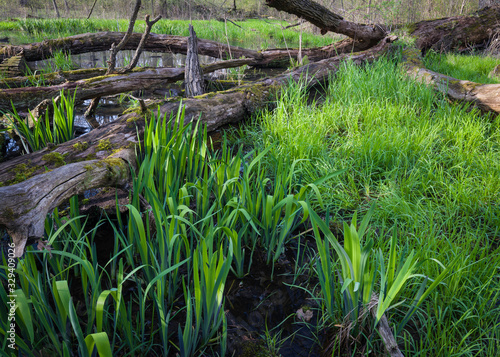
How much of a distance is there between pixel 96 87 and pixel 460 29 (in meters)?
7.33

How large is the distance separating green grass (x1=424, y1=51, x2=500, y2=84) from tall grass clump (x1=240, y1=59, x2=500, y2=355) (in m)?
1.82

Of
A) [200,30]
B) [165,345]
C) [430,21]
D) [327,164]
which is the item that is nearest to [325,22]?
[430,21]

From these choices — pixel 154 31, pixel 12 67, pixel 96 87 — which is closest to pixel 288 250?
pixel 96 87

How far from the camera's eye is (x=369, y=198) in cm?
227

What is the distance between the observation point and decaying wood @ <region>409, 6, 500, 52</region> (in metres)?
Answer: 6.46

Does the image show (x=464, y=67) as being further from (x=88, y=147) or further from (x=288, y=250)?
(x=88, y=147)

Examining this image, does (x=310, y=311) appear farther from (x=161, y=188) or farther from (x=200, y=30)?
(x=200, y=30)

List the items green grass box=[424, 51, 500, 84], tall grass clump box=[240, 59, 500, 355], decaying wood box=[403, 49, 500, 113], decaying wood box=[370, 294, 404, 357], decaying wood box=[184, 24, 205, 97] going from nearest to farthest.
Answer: decaying wood box=[370, 294, 404, 357], tall grass clump box=[240, 59, 500, 355], decaying wood box=[403, 49, 500, 113], decaying wood box=[184, 24, 205, 97], green grass box=[424, 51, 500, 84]

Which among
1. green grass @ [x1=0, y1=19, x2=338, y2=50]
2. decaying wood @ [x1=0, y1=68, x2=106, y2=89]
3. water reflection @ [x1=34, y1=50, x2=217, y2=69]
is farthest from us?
green grass @ [x1=0, y1=19, x2=338, y2=50]

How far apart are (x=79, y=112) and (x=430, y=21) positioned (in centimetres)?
711

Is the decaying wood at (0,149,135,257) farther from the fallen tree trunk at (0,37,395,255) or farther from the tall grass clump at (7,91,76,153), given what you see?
the tall grass clump at (7,91,76,153)

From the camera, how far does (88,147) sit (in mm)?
2256

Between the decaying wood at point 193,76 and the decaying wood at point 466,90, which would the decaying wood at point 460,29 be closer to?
the decaying wood at point 466,90

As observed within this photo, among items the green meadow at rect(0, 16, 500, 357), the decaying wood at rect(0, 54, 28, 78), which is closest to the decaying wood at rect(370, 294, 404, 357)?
the green meadow at rect(0, 16, 500, 357)
